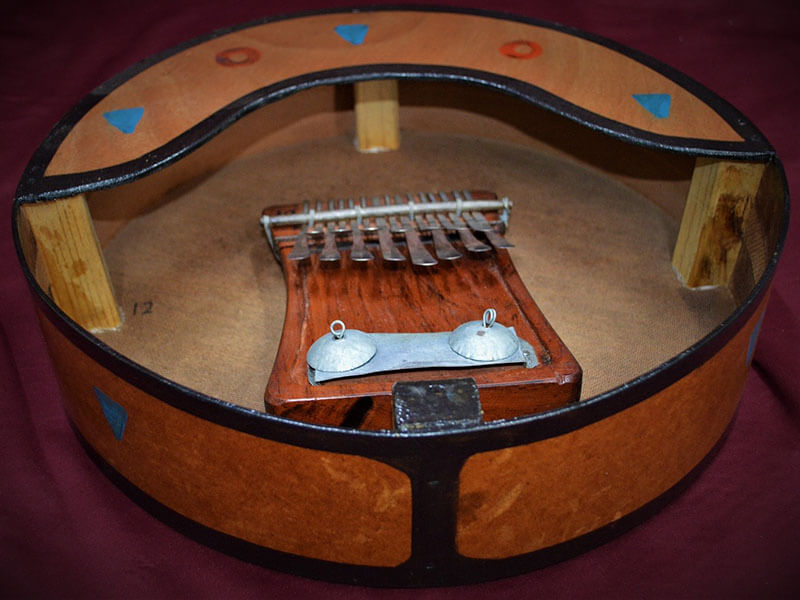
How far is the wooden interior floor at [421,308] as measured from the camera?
5.70 feet

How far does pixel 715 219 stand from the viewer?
1.78 metres

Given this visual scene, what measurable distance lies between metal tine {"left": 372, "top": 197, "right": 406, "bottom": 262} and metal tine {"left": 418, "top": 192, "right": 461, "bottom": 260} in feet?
0.24

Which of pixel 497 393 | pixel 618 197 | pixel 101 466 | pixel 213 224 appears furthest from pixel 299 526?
pixel 618 197

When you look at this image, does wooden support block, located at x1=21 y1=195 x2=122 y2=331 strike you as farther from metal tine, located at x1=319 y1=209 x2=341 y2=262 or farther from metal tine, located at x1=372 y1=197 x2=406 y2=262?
metal tine, located at x1=372 y1=197 x2=406 y2=262

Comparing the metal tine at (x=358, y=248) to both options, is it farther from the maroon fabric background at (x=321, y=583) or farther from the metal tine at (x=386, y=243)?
the maroon fabric background at (x=321, y=583)

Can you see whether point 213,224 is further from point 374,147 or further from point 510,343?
point 510,343

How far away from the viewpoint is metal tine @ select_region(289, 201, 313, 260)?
1713mm

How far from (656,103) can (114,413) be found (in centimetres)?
119

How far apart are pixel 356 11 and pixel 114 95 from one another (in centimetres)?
66

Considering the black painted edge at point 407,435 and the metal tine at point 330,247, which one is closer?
the black painted edge at point 407,435

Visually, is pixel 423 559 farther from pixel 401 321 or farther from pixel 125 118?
pixel 125 118

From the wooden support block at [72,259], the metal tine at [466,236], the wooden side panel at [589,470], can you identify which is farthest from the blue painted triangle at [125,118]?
the wooden side panel at [589,470]

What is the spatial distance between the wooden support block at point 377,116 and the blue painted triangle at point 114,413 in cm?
117

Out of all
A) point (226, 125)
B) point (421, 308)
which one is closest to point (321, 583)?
point (421, 308)
